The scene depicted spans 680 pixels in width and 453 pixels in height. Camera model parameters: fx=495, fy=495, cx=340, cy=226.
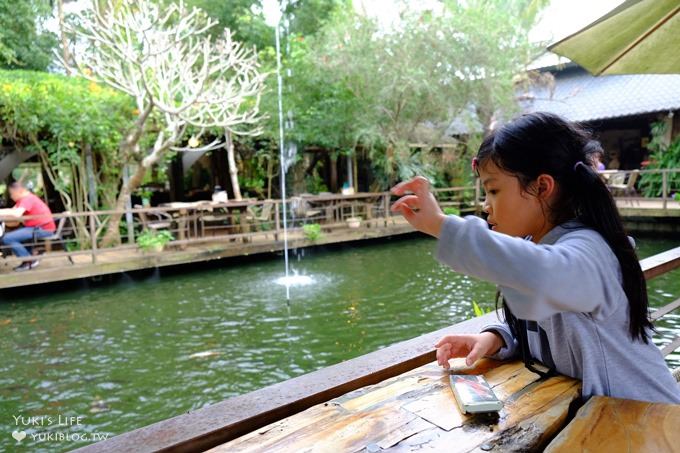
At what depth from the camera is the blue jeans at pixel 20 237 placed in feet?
24.6

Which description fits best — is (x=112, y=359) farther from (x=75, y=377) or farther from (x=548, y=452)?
(x=548, y=452)

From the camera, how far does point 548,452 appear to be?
0.86 m

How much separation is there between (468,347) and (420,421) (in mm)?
376

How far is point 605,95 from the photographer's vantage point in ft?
49.1

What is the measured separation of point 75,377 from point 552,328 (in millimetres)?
4550

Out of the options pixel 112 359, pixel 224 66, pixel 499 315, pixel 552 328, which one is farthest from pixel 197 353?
pixel 224 66

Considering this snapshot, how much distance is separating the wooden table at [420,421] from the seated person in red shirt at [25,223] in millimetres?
7866

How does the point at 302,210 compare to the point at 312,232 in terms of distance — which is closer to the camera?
the point at 312,232

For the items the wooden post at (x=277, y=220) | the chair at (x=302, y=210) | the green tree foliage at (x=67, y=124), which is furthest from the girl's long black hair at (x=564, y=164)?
the chair at (x=302, y=210)

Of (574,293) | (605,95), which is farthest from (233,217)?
(605,95)

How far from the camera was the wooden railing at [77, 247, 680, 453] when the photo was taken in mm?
1025

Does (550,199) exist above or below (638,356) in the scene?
above

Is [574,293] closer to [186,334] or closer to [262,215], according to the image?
[186,334]

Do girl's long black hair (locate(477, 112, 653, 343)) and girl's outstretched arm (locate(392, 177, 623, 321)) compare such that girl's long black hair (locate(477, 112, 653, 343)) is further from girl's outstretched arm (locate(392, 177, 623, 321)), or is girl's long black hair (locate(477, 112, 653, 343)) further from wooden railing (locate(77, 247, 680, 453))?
wooden railing (locate(77, 247, 680, 453))
